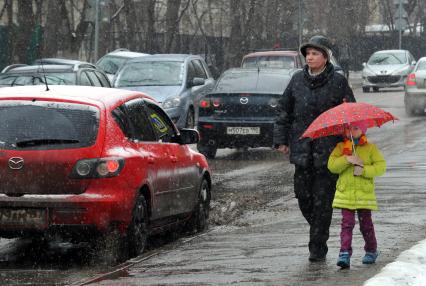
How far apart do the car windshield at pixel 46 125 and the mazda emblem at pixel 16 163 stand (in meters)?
0.12

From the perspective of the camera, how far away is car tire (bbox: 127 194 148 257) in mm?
9742

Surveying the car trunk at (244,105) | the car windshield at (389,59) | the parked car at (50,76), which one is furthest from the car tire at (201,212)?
the car windshield at (389,59)

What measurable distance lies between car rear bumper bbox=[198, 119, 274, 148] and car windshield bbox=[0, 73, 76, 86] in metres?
2.46

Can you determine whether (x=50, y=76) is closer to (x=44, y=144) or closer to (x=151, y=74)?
(x=151, y=74)

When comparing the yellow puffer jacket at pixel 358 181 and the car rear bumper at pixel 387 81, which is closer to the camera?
the yellow puffer jacket at pixel 358 181

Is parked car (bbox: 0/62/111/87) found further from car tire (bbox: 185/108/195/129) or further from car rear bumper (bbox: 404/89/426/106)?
car rear bumper (bbox: 404/89/426/106)

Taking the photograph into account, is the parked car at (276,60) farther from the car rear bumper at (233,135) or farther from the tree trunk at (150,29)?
the tree trunk at (150,29)

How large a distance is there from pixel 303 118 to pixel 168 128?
239 centimetres

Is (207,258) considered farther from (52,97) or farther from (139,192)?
(52,97)

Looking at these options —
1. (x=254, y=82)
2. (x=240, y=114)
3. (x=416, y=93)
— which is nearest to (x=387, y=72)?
(x=416, y=93)

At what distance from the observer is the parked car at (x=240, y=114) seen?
19.5m

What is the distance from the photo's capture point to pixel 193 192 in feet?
37.7

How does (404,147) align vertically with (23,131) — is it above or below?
below

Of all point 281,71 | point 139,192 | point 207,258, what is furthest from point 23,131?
point 281,71
